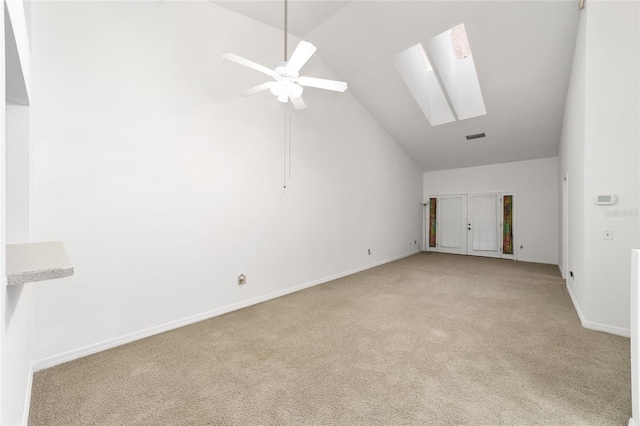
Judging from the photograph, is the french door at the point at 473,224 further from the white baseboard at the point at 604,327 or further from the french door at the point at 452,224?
the white baseboard at the point at 604,327

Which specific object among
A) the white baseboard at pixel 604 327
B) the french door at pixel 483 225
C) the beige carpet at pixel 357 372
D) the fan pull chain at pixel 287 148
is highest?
the fan pull chain at pixel 287 148

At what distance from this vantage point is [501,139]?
19.9 feet

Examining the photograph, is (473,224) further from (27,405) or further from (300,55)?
(27,405)

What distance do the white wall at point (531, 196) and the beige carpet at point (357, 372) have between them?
3991 mm

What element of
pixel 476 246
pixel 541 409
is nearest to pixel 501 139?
pixel 476 246

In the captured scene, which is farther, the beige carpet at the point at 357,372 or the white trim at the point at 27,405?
the beige carpet at the point at 357,372

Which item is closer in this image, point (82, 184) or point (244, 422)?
point (244, 422)

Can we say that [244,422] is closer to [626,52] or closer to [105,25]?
[105,25]

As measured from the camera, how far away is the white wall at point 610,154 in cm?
261

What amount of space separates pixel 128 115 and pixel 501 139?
668 centimetres

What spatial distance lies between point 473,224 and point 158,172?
302 inches

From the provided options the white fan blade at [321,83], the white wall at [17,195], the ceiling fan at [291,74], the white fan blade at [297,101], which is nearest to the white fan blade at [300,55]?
the ceiling fan at [291,74]

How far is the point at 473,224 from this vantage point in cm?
772

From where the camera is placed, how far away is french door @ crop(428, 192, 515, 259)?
7215 millimetres
